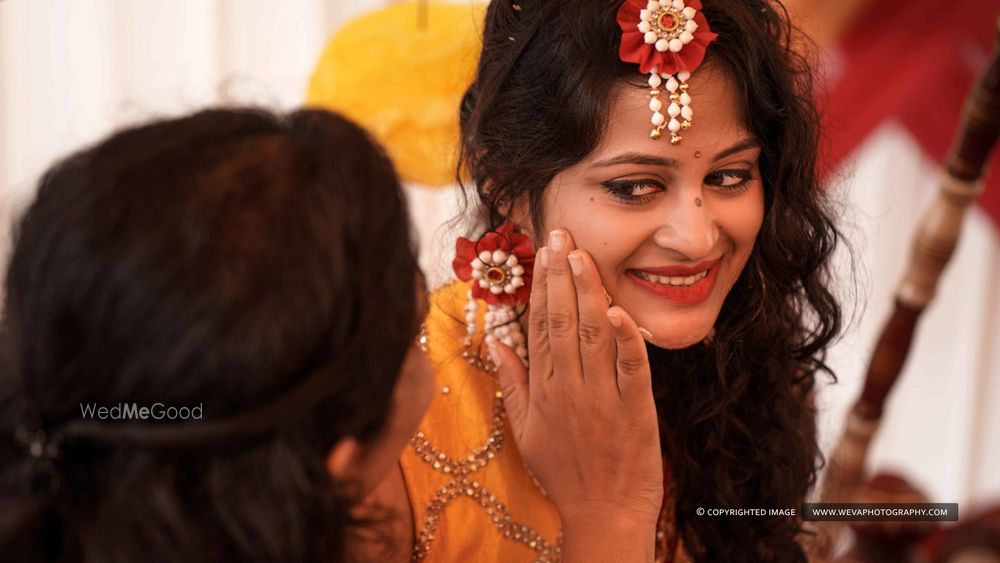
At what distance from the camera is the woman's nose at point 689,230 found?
1512 millimetres

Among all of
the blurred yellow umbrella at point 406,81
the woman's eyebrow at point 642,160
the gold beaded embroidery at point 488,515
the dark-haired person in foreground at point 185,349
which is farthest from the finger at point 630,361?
the blurred yellow umbrella at point 406,81

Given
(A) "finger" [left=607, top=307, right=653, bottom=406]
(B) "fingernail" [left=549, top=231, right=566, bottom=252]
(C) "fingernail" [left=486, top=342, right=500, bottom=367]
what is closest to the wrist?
(A) "finger" [left=607, top=307, right=653, bottom=406]

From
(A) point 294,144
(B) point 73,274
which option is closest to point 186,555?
(B) point 73,274

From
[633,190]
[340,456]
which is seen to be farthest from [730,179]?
[340,456]

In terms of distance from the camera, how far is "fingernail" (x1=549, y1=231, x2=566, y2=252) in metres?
1.52

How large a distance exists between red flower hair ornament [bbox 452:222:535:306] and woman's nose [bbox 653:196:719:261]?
0.23m

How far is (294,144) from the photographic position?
1.02 m

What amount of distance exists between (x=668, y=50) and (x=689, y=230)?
0.27 m

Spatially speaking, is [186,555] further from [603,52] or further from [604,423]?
[603,52]

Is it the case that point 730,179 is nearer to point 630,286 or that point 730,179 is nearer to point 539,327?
point 630,286

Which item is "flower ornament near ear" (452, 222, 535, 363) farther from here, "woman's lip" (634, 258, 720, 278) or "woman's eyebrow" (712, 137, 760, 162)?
"woman's eyebrow" (712, 137, 760, 162)

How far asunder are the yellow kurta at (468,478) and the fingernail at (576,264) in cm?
33

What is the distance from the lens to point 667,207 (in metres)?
1.54

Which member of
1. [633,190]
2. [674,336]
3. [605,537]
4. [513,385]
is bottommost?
[605,537]
